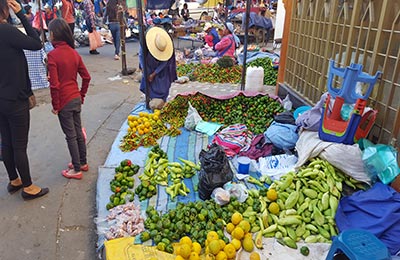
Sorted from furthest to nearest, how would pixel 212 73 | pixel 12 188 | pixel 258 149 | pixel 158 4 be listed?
pixel 158 4 < pixel 212 73 < pixel 258 149 < pixel 12 188

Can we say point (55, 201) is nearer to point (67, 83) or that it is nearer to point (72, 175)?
point (72, 175)

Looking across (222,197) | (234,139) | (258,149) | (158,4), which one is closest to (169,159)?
(234,139)

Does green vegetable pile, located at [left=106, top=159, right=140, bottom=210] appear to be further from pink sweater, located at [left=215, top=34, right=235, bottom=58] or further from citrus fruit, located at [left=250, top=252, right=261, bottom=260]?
pink sweater, located at [left=215, top=34, right=235, bottom=58]

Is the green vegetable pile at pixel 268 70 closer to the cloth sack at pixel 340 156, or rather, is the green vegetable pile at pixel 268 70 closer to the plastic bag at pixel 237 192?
the cloth sack at pixel 340 156

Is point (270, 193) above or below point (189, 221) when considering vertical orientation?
above

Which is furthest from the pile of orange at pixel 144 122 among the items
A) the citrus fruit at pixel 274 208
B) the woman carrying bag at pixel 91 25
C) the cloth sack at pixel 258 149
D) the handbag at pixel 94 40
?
the handbag at pixel 94 40

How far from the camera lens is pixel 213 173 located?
3.22 m

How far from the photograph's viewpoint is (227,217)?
112 inches

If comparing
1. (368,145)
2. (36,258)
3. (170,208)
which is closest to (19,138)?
(36,258)

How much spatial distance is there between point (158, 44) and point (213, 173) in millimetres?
2902

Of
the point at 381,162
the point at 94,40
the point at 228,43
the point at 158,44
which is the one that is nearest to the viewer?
the point at 381,162

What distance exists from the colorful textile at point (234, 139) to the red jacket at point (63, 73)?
2.02 metres

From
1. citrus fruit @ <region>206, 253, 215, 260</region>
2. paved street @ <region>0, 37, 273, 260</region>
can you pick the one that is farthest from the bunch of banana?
paved street @ <region>0, 37, 273, 260</region>

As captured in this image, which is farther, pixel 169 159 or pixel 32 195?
pixel 169 159
